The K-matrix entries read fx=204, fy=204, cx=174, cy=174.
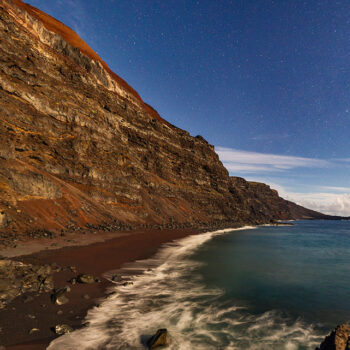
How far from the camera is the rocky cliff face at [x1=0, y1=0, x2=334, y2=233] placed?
2620 cm

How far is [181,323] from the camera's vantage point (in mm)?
9188

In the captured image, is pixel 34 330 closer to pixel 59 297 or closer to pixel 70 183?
→ pixel 59 297

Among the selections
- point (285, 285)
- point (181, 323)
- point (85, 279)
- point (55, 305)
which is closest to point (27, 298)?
point (55, 305)

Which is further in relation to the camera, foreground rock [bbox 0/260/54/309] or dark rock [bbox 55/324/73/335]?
foreground rock [bbox 0/260/54/309]

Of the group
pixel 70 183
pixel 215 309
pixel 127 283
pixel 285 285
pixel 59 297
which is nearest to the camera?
pixel 59 297

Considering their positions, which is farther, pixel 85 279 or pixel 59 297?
pixel 85 279

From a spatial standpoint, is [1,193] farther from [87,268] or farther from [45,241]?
[87,268]

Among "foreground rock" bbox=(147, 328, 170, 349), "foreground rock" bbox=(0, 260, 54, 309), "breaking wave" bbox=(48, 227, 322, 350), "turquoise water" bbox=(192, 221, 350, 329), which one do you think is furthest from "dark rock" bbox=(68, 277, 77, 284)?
"turquoise water" bbox=(192, 221, 350, 329)

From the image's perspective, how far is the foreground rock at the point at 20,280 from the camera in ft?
29.2

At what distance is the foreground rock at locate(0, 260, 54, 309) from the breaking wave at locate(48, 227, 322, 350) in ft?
10.2

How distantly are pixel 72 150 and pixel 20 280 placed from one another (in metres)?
33.2

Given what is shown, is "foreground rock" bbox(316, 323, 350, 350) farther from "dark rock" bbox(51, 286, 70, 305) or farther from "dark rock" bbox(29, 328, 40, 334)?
"dark rock" bbox(51, 286, 70, 305)

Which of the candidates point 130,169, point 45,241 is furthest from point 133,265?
point 130,169

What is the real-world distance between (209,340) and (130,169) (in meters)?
48.7
